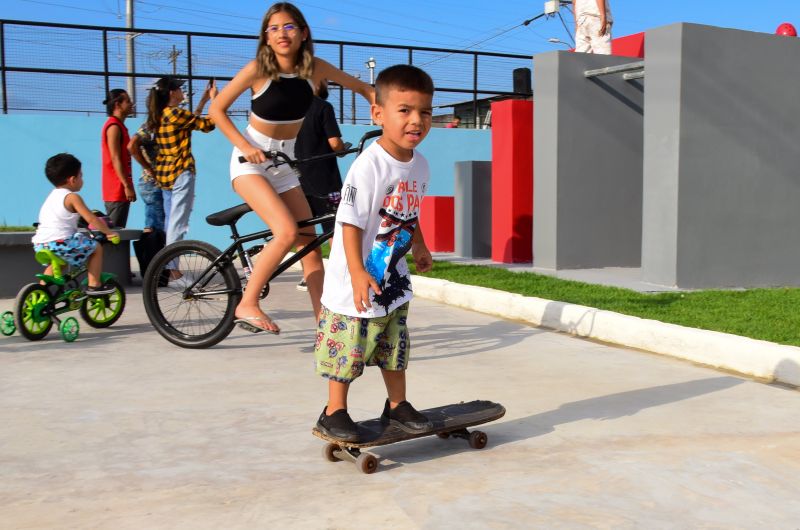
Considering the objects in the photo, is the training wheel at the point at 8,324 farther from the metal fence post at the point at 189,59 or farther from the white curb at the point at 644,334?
the metal fence post at the point at 189,59

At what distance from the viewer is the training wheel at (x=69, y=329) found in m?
6.08

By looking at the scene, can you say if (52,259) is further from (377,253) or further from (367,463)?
(367,463)

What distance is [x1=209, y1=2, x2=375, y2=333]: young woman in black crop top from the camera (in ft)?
16.6

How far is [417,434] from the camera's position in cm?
347

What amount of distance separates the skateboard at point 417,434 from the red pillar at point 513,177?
7363mm

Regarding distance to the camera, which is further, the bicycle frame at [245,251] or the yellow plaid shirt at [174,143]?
the yellow plaid shirt at [174,143]

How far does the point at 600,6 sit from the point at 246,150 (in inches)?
267

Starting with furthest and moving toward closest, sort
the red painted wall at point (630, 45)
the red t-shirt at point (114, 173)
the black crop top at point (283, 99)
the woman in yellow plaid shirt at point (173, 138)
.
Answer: the red painted wall at point (630, 45) < the red t-shirt at point (114, 173) < the woman in yellow plaid shirt at point (173, 138) < the black crop top at point (283, 99)

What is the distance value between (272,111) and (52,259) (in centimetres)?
217

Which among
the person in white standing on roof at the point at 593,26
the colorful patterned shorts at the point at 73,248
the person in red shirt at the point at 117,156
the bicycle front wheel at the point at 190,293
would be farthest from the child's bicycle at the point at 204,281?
the person in white standing on roof at the point at 593,26

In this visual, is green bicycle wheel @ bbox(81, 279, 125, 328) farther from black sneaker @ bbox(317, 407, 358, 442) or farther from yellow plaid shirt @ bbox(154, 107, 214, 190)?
black sneaker @ bbox(317, 407, 358, 442)

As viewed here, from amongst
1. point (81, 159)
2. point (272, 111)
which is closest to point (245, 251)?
point (272, 111)

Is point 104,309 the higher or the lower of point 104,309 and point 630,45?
the lower

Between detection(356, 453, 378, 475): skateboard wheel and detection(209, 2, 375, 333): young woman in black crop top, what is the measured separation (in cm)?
186
